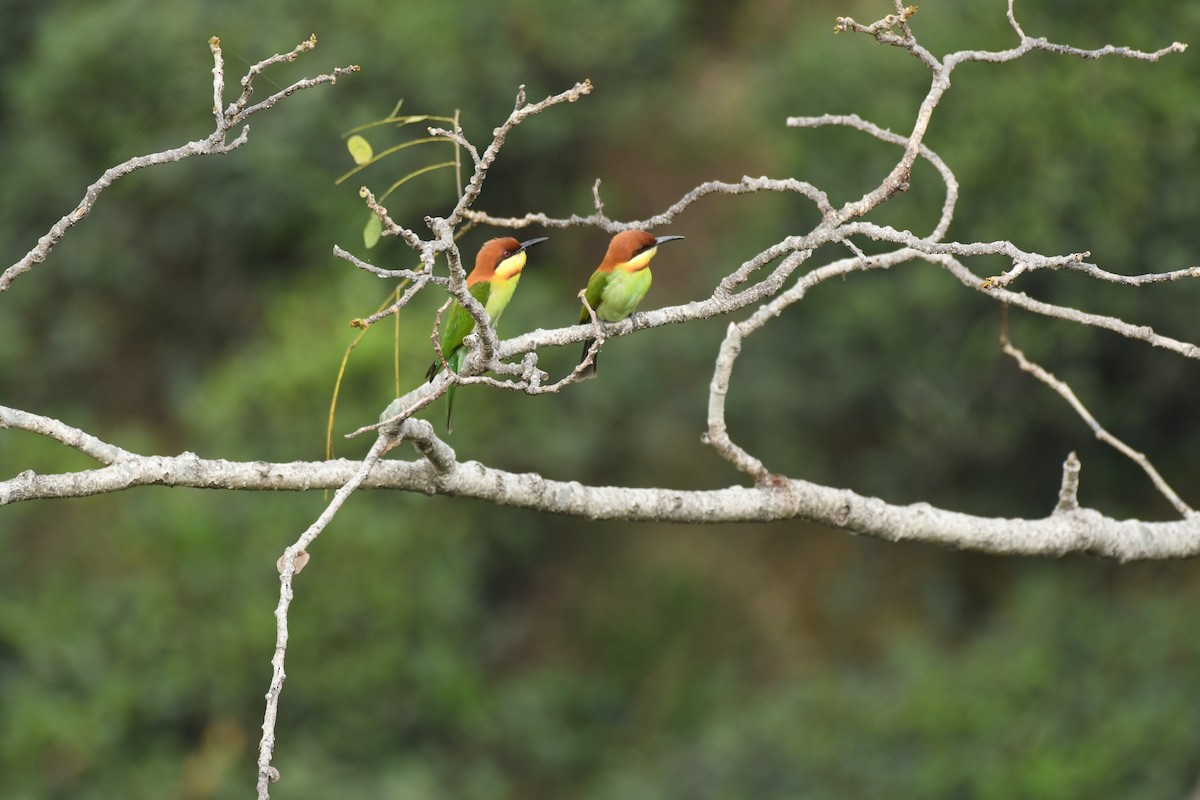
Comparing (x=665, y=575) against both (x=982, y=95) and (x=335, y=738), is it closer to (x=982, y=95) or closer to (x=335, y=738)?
(x=335, y=738)

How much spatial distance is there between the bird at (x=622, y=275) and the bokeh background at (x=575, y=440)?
3.08m

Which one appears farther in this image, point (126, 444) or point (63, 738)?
point (126, 444)

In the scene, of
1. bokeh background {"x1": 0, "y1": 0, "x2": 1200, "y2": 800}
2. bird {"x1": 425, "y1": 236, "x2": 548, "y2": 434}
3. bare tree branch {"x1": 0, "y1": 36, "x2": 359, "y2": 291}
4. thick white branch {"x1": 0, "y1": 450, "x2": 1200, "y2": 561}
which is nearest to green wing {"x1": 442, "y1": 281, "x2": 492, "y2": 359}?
bird {"x1": 425, "y1": 236, "x2": 548, "y2": 434}

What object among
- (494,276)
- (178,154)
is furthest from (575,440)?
(178,154)

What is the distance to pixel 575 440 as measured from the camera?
772 cm

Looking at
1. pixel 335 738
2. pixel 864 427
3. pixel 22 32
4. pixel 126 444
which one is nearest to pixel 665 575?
pixel 864 427

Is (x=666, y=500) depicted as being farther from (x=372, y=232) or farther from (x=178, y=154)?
(x=178, y=154)

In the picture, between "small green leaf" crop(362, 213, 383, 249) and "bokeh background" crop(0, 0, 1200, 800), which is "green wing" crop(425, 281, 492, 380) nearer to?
"small green leaf" crop(362, 213, 383, 249)

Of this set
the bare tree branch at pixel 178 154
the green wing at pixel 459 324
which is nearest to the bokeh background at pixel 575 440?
the green wing at pixel 459 324

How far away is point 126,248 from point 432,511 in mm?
2814

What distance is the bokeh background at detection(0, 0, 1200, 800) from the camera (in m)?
6.14

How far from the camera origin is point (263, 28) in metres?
7.96

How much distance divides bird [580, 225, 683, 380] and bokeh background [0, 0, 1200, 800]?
308 cm

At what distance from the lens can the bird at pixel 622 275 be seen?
3178 millimetres
